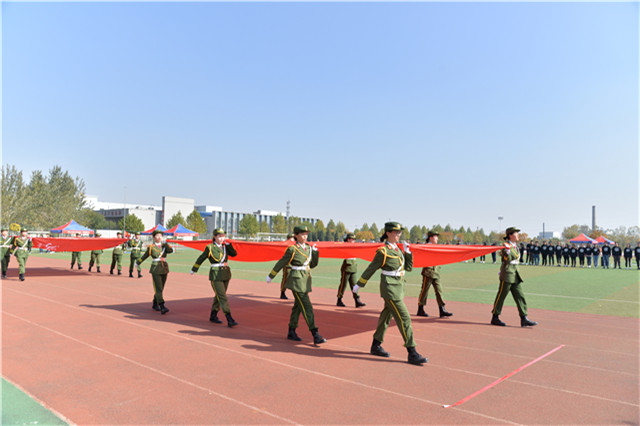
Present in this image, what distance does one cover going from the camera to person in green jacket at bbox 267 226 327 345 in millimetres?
6797

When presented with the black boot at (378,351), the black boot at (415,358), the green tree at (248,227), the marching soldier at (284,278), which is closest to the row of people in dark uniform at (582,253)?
the marching soldier at (284,278)

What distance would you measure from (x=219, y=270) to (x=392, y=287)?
3931mm

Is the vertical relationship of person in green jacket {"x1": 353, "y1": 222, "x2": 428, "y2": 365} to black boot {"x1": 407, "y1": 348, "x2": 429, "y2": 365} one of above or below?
above

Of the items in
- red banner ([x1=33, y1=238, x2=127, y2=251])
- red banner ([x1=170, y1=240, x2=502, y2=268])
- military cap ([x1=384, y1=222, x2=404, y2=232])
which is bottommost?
red banner ([x1=33, y1=238, x2=127, y2=251])

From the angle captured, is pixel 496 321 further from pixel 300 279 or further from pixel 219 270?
pixel 219 270

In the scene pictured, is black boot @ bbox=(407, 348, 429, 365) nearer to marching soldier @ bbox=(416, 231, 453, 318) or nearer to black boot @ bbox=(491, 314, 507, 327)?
black boot @ bbox=(491, 314, 507, 327)

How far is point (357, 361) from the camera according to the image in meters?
5.78

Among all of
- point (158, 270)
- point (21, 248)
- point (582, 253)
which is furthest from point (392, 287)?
point (582, 253)

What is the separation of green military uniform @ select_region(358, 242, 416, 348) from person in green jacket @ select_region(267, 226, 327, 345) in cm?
115

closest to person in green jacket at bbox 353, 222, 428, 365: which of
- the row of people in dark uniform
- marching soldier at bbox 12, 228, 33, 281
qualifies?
marching soldier at bbox 12, 228, 33, 281

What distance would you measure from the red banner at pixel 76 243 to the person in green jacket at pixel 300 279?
11.3 m

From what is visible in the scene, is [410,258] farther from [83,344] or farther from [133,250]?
[133,250]

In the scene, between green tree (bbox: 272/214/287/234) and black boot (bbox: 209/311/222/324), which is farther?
green tree (bbox: 272/214/287/234)

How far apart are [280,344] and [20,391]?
3484mm
